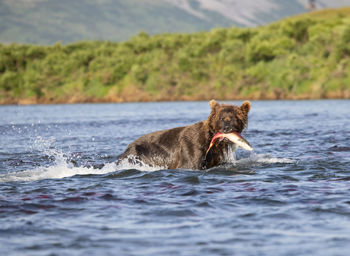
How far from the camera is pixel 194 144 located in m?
10.4

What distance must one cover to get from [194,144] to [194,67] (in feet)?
204

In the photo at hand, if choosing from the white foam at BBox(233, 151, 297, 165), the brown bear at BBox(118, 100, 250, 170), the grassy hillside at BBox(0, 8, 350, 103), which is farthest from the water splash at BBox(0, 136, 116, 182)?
the grassy hillside at BBox(0, 8, 350, 103)

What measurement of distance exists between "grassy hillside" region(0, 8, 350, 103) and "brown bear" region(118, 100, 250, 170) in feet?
149

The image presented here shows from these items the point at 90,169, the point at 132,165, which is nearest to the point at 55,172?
the point at 90,169

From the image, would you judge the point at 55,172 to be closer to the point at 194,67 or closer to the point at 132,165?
the point at 132,165

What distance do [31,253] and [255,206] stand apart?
118 inches

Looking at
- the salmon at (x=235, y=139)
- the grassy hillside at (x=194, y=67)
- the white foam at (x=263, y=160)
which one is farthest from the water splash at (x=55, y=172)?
the grassy hillside at (x=194, y=67)

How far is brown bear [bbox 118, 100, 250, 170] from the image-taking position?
32.5 feet

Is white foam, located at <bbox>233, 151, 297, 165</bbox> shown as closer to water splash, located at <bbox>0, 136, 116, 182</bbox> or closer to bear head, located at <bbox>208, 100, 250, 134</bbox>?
bear head, located at <bbox>208, 100, 250, 134</bbox>

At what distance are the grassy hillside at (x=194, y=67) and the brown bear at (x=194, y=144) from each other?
45.3 metres

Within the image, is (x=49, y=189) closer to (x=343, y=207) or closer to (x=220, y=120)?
(x=220, y=120)

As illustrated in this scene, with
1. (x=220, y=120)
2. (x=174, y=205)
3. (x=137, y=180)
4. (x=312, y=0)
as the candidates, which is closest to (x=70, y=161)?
(x=137, y=180)

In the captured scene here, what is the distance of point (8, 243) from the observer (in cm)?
574

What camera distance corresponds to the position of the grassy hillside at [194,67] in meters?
59.5
